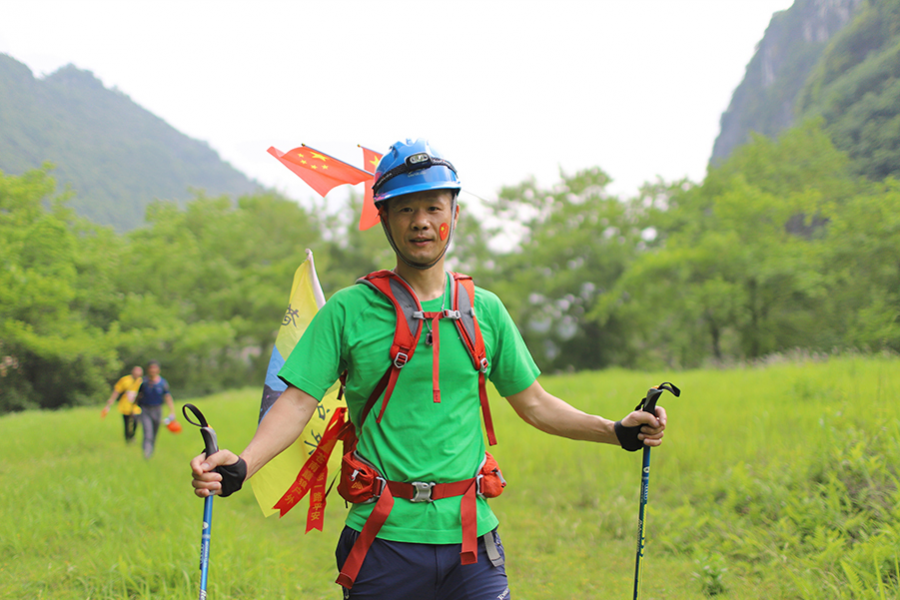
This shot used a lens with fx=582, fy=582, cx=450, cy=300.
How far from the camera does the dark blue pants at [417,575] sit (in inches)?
78.9

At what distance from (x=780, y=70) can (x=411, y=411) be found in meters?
64.5

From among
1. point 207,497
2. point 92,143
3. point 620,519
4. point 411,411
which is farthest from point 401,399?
point 92,143

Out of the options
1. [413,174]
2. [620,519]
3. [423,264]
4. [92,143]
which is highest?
[92,143]

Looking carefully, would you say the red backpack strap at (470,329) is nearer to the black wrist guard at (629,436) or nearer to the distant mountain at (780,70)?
the black wrist guard at (629,436)

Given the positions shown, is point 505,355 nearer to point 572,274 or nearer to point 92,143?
point 92,143

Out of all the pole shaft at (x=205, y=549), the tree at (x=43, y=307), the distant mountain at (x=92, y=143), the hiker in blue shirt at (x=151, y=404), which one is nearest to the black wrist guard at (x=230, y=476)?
the pole shaft at (x=205, y=549)

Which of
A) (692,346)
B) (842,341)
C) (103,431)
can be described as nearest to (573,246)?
(692,346)

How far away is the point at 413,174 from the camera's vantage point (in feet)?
7.11

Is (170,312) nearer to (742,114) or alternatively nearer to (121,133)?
(121,133)

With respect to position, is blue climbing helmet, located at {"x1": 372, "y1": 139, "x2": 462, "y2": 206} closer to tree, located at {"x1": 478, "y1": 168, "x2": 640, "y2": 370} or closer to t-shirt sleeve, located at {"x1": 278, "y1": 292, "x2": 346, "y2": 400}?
t-shirt sleeve, located at {"x1": 278, "y1": 292, "x2": 346, "y2": 400}

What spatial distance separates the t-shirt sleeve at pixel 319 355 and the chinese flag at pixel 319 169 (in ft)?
4.32

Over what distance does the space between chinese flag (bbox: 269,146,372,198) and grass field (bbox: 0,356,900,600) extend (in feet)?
9.77

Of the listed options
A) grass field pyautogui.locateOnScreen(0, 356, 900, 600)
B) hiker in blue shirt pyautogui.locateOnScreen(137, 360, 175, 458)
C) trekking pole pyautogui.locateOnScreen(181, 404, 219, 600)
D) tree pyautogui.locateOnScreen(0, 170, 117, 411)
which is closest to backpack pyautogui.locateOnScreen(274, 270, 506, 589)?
trekking pole pyautogui.locateOnScreen(181, 404, 219, 600)

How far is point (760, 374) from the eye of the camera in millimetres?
11078
